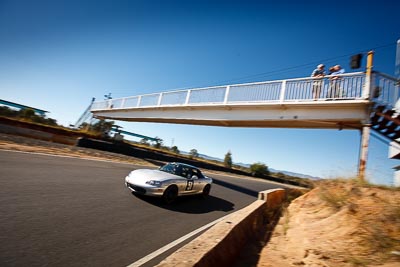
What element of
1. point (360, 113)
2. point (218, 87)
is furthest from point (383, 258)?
point (218, 87)

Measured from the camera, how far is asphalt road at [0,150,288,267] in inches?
136

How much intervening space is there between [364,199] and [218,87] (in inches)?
459

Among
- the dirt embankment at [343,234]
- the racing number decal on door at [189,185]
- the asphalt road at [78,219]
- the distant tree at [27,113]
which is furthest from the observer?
the distant tree at [27,113]

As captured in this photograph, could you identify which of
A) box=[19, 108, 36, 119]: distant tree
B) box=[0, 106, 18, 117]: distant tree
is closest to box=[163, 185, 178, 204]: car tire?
box=[0, 106, 18, 117]: distant tree

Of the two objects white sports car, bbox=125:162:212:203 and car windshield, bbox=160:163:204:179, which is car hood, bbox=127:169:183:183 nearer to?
white sports car, bbox=125:162:212:203

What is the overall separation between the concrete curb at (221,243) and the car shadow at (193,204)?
195cm

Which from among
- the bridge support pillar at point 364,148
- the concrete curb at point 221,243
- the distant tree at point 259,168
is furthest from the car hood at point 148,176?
the distant tree at point 259,168

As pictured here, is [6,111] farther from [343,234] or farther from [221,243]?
[343,234]

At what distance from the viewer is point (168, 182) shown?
782 centimetres

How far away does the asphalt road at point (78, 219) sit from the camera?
3461mm

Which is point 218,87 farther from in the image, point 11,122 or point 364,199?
point 11,122

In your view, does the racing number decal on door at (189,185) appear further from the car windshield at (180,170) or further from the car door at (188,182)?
the car windshield at (180,170)

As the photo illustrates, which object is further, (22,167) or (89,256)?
(22,167)

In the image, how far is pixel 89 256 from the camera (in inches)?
140
